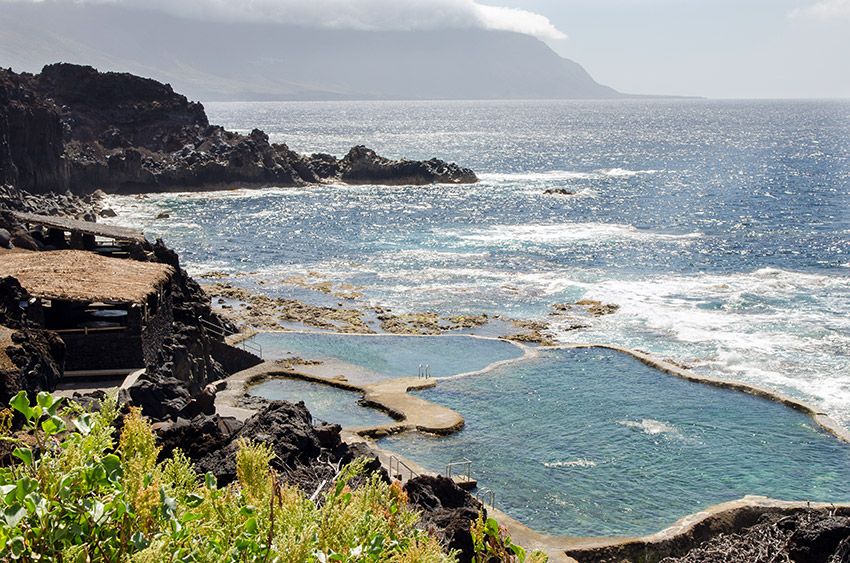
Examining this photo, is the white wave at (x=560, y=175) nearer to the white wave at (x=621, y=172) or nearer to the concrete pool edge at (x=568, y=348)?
the white wave at (x=621, y=172)

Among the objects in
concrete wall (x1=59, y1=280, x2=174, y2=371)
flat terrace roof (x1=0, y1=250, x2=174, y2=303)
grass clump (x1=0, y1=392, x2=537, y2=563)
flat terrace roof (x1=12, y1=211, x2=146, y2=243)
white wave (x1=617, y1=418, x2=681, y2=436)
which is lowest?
white wave (x1=617, y1=418, x2=681, y2=436)

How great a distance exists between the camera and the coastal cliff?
119m

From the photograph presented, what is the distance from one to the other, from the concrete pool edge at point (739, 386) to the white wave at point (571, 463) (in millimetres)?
12324

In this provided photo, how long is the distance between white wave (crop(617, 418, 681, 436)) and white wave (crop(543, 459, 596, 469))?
506 centimetres

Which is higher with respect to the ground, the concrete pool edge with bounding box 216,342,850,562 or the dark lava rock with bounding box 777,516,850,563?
the dark lava rock with bounding box 777,516,850,563

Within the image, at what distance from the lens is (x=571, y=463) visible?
1538 inches

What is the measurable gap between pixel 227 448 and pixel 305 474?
2751 mm

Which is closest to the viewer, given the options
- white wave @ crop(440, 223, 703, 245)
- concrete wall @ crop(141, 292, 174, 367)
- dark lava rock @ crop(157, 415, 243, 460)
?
dark lava rock @ crop(157, 415, 243, 460)

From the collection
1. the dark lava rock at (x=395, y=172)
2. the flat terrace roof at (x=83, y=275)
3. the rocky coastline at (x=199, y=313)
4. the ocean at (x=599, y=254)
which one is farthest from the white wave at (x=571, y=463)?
the dark lava rock at (x=395, y=172)

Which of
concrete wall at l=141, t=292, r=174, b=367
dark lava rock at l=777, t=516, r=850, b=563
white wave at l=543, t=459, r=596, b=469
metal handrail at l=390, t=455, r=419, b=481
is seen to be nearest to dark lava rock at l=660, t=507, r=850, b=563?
dark lava rock at l=777, t=516, r=850, b=563

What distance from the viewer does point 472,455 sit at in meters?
39.9

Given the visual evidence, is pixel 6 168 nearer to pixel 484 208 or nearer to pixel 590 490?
pixel 484 208

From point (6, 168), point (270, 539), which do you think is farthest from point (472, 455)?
point (6, 168)

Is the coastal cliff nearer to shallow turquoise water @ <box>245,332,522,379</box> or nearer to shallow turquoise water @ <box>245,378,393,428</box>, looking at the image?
shallow turquoise water @ <box>245,332,522,379</box>
